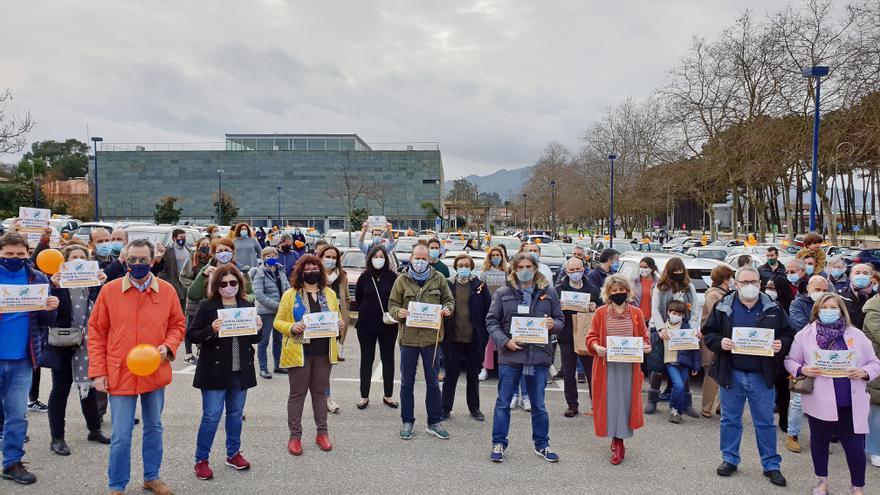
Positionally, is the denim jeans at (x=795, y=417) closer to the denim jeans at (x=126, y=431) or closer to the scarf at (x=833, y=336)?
the scarf at (x=833, y=336)

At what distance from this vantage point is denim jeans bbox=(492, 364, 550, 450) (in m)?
5.71

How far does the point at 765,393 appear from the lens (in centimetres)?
536

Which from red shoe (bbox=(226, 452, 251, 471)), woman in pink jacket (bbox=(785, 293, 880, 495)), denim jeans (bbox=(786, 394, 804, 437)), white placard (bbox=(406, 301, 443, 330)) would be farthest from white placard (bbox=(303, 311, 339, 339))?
denim jeans (bbox=(786, 394, 804, 437))

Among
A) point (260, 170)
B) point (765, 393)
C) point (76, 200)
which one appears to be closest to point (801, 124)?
point (765, 393)

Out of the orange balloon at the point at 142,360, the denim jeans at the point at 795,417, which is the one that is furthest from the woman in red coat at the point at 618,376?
the orange balloon at the point at 142,360

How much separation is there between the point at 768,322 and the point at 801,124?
33090mm

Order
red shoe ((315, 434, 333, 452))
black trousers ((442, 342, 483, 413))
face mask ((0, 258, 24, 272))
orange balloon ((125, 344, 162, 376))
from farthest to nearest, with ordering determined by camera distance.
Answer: black trousers ((442, 342, 483, 413))
red shoe ((315, 434, 333, 452))
face mask ((0, 258, 24, 272))
orange balloon ((125, 344, 162, 376))

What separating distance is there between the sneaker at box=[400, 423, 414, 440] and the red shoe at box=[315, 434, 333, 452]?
760mm

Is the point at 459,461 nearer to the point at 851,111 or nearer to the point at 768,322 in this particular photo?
the point at 768,322

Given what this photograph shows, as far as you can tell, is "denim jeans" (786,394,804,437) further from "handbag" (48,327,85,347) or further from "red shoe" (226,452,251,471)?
"handbag" (48,327,85,347)

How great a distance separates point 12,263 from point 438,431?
4.27m

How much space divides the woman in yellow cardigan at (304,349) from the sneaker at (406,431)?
77 centimetres

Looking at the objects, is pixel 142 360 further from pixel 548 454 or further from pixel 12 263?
pixel 548 454

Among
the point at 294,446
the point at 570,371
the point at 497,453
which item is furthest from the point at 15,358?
the point at 570,371
